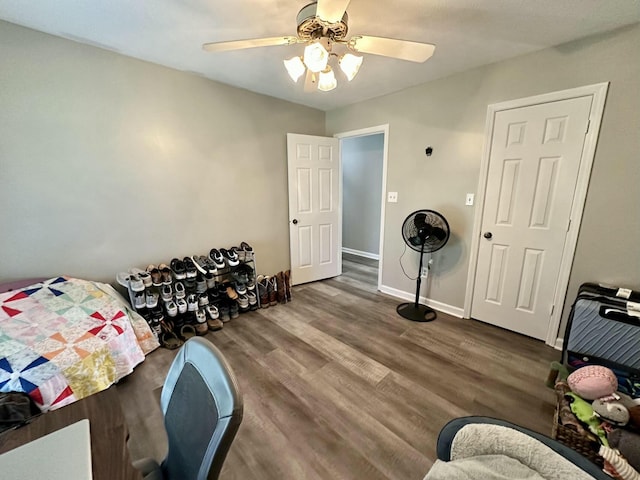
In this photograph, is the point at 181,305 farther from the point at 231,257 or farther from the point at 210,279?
the point at 231,257

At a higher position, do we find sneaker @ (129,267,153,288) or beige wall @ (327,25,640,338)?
beige wall @ (327,25,640,338)

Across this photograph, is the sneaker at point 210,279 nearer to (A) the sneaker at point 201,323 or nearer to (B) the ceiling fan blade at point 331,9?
(A) the sneaker at point 201,323

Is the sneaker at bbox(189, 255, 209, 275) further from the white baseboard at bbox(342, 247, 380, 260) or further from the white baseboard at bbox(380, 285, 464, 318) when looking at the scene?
the white baseboard at bbox(342, 247, 380, 260)

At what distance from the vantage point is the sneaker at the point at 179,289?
2367 millimetres

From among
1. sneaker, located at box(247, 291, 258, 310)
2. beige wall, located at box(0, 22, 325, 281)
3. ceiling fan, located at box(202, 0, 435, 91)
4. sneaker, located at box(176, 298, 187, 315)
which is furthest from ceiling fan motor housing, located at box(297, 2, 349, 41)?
sneaker, located at box(247, 291, 258, 310)

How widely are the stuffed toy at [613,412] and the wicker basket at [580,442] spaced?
0.13 m

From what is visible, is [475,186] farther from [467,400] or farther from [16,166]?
[16,166]

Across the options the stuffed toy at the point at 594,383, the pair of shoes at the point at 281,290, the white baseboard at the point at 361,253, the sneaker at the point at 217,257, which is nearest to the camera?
the stuffed toy at the point at 594,383

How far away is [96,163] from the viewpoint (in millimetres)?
2078

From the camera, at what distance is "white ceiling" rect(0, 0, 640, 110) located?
152 centimetres

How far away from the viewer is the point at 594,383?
129 cm

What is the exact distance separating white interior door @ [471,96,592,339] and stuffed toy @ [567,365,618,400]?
102 centimetres

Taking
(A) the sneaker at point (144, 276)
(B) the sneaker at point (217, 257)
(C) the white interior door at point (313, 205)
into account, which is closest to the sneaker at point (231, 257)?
(B) the sneaker at point (217, 257)

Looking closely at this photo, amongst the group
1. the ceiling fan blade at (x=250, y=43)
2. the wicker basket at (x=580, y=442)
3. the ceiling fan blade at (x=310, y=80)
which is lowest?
the wicker basket at (x=580, y=442)
